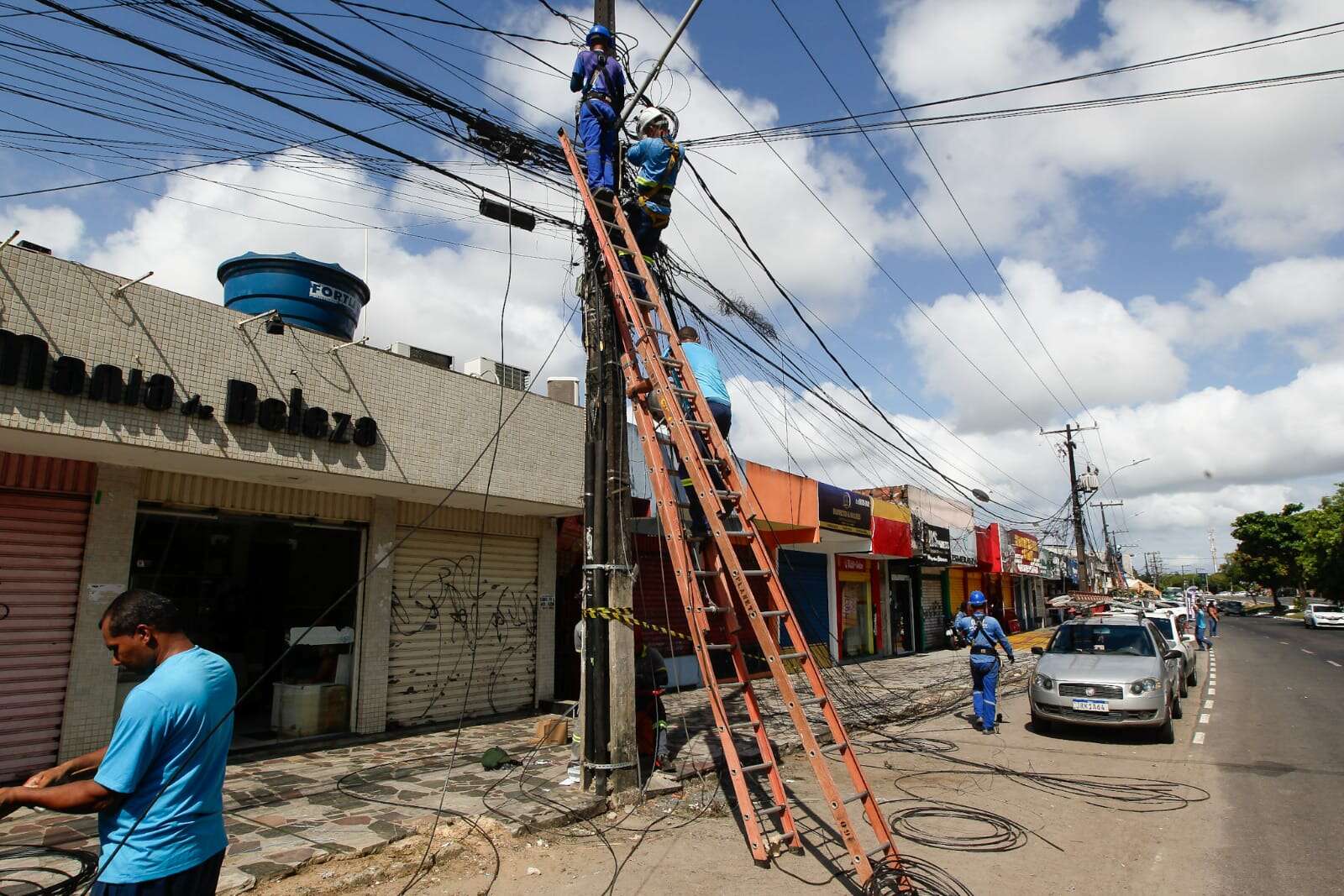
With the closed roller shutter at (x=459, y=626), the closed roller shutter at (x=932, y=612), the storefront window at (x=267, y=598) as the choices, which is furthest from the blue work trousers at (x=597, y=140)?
the closed roller shutter at (x=932, y=612)

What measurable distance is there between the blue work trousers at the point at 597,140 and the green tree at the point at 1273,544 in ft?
235

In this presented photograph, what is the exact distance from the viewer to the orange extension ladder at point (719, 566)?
5.36 metres

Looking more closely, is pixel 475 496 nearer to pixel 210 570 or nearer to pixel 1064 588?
pixel 210 570

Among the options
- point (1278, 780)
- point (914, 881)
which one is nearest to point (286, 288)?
point (914, 881)

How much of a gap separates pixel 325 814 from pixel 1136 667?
998 centimetres

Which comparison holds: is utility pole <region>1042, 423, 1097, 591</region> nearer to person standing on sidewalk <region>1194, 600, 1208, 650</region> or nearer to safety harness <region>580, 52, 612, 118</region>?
person standing on sidewalk <region>1194, 600, 1208, 650</region>

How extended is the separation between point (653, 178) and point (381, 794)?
6788mm

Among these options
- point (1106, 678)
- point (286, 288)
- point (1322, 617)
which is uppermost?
point (286, 288)

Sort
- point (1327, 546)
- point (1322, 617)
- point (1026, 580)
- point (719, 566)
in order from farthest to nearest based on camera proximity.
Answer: point (1327, 546) < point (1026, 580) < point (1322, 617) < point (719, 566)

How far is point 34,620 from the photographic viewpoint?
761 cm

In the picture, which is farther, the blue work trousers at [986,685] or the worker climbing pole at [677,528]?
the blue work trousers at [986,685]

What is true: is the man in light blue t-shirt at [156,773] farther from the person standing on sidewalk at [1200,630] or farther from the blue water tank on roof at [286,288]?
the person standing on sidewalk at [1200,630]

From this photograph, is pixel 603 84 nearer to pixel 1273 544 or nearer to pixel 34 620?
pixel 34 620

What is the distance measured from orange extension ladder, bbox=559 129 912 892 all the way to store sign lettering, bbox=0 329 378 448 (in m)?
3.55
